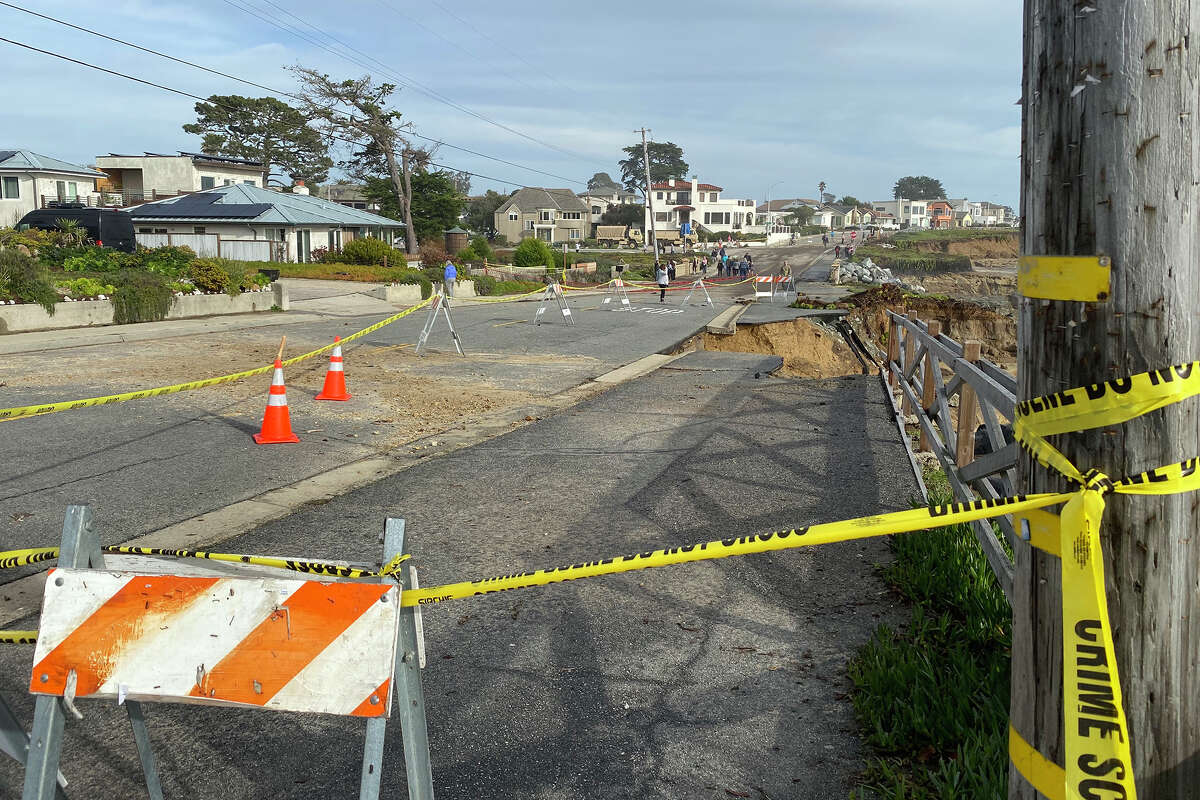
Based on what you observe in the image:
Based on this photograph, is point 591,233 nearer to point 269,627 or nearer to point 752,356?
point 752,356

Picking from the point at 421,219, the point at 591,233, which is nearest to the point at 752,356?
the point at 421,219

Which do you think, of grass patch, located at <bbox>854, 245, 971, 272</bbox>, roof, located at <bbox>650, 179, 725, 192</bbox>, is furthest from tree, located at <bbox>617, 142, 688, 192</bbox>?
grass patch, located at <bbox>854, 245, 971, 272</bbox>

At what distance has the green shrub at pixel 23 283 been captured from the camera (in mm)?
19672

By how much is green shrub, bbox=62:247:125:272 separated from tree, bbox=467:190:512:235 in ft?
286

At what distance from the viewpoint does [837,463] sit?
28.3 ft

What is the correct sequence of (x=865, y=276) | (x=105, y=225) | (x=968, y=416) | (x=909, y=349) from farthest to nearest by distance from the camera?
(x=865, y=276), (x=105, y=225), (x=909, y=349), (x=968, y=416)

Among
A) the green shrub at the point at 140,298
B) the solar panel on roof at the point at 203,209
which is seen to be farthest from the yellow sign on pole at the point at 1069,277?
the solar panel on roof at the point at 203,209

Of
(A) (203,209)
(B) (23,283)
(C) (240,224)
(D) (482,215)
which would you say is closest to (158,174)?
(A) (203,209)

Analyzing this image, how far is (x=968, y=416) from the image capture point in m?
7.11

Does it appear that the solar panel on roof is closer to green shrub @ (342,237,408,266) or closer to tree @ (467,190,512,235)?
green shrub @ (342,237,408,266)

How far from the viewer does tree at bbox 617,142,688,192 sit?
18400 cm

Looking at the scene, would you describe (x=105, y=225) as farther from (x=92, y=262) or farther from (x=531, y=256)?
(x=531, y=256)

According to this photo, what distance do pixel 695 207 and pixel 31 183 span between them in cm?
11054

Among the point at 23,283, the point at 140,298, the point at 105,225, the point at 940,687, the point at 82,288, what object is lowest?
the point at 940,687
